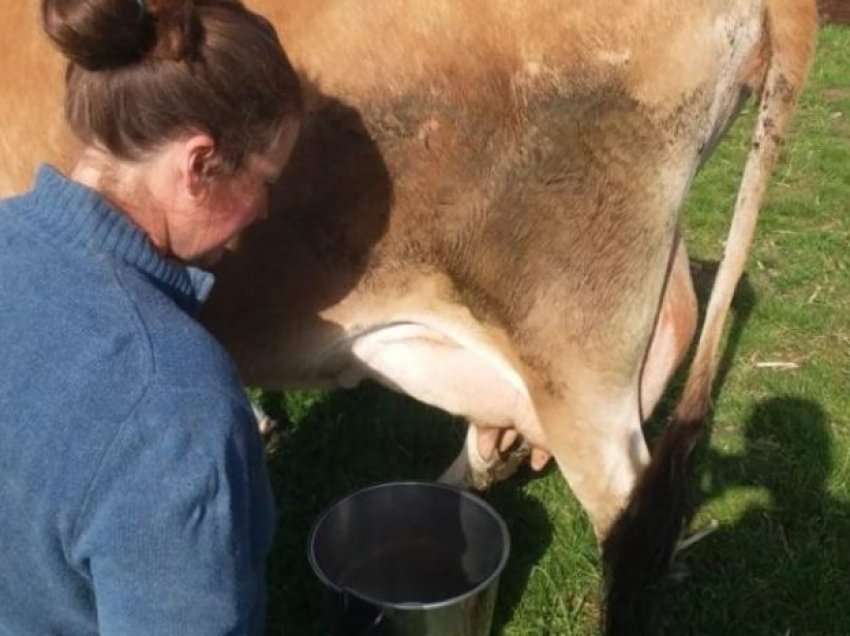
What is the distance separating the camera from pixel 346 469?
3.72m

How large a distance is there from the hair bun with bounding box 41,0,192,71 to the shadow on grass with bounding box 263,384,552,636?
6.44ft

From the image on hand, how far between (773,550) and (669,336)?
72cm

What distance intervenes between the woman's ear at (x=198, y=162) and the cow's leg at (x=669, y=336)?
1650mm

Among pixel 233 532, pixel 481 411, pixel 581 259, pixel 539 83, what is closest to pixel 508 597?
pixel 481 411

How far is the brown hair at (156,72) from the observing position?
4.91 ft

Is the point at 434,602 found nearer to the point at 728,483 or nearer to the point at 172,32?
the point at 728,483

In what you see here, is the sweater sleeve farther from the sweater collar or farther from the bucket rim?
the bucket rim

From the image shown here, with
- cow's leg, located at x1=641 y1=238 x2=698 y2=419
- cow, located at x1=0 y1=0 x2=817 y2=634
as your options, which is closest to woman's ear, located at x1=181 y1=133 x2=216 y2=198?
cow, located at x1=0 y1=0 x2=817 y2=634

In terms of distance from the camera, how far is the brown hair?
4.91ft

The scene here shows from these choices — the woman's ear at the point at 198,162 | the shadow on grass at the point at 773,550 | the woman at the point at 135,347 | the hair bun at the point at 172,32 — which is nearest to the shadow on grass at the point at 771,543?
the shadow on grass at the point at 773,550

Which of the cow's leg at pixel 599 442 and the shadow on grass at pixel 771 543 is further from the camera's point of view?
the shadow on grass at pixel 771 543

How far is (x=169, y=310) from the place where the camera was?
152cm

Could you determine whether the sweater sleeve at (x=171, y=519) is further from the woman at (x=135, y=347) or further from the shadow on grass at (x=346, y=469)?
the shadow on grass at (x=346, y=469)

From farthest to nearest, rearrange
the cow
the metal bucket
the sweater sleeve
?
the metal bucket
the cow
the sweater sleeve
